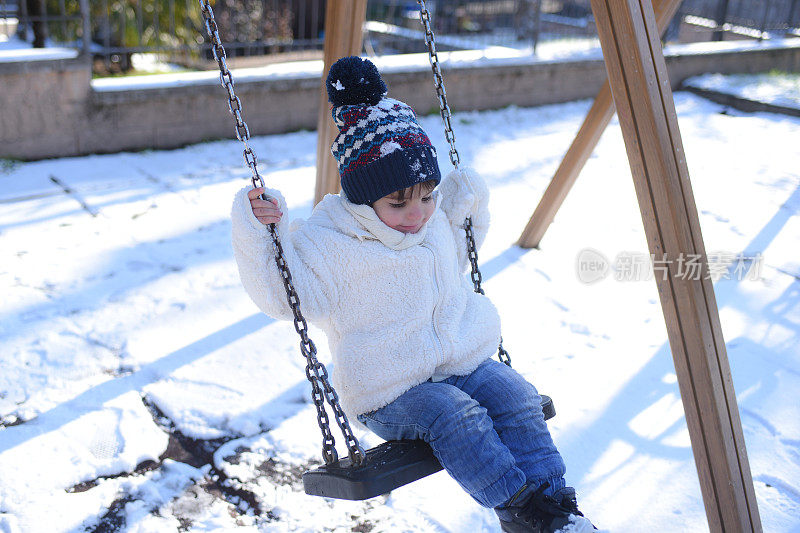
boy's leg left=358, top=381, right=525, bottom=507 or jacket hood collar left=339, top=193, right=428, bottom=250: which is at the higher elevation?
jacket hood collar left=339, top=193, right=428, bottom=250

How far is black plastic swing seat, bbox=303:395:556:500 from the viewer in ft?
5.21

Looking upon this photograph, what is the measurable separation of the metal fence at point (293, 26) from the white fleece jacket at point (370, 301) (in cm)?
388

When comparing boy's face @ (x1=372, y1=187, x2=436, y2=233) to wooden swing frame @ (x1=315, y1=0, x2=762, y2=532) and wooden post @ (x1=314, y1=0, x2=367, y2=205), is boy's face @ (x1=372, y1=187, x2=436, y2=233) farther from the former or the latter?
wooden post @ (x1=314, y1=0, x2=367, y2=205)

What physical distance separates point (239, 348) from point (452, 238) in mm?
1248

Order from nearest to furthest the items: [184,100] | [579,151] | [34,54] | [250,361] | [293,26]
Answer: [250,361], [579,151], [34,54], [184,100], [293,26]

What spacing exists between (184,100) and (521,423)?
4.40 m

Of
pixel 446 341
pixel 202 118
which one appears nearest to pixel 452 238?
pixel 446 341

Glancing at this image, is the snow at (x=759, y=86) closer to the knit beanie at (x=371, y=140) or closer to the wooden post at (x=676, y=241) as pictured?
the wooden post at (x=676, y=241)

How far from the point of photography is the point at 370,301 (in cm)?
179

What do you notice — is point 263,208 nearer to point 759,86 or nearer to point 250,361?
point 250,361

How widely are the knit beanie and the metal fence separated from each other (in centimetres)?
376

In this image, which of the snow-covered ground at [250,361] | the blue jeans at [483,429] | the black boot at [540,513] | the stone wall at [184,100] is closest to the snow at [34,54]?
the stone wall at [184,100]

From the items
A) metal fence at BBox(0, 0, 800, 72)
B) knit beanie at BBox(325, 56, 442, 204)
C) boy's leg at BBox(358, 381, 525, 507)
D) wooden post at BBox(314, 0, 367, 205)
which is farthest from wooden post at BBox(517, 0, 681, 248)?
metal fence at BBox(0, 0, 800, 72)

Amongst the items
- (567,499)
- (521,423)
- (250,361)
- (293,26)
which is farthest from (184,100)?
(293,26)
